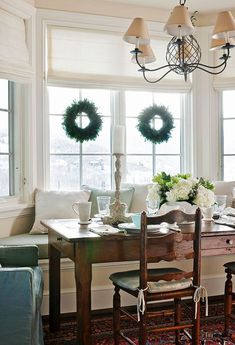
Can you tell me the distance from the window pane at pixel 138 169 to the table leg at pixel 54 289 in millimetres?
1570

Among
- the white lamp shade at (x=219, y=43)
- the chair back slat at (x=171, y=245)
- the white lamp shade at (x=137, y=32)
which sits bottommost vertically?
the chair back slat at (x=171, y=245)

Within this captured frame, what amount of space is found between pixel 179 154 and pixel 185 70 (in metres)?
1.92

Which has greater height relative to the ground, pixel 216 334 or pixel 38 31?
pixel 38 31

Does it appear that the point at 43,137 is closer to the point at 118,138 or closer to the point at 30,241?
the point at 30,241

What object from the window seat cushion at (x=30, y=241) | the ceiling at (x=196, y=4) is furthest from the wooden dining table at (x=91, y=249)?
the ceiling at (x=196, y=4)

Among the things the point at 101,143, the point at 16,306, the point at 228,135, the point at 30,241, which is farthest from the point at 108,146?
the point at 16,306

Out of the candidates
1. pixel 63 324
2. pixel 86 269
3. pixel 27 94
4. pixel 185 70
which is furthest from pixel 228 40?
pixel 63 324

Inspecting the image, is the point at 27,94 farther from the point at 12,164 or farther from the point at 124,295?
the point at 124,295

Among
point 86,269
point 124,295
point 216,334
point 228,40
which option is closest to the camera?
point 86,269

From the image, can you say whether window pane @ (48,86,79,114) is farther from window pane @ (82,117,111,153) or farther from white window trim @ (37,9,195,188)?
window pane @ (82,117,111,153)

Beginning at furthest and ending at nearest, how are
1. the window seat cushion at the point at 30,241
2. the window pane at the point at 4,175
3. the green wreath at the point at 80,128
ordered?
the green wreath at the point at 80,128 → the window pane at the point at 4,175 → the window seat cushion at the point at 30,241

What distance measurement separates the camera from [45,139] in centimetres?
430

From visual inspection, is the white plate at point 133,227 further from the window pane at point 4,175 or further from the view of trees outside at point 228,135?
the view of trees outside at point 228,135

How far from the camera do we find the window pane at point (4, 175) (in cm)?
405
